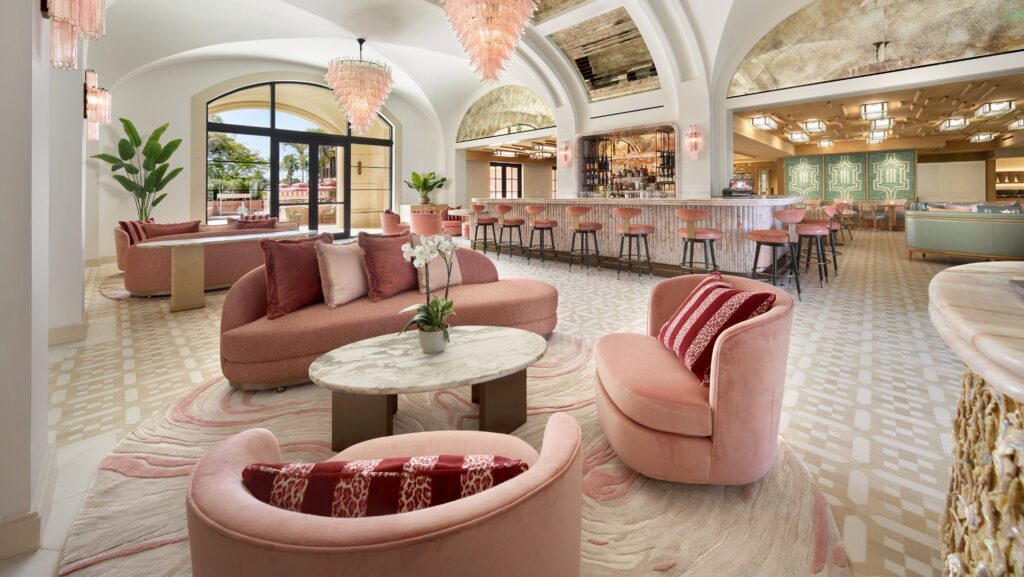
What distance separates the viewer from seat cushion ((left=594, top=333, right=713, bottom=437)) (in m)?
1.82

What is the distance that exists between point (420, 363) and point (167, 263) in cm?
521

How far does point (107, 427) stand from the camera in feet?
8.35

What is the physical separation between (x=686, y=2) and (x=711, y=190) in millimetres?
3049

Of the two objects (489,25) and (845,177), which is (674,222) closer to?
(489,25)

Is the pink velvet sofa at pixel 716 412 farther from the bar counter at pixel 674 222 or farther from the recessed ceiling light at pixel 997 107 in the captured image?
the recessed ceiling light at pixel 997 107

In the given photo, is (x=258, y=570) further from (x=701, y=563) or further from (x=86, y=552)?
(x=86, y=552)

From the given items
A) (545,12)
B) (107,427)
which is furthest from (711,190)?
(107,427)

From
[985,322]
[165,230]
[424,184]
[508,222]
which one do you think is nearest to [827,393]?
[985,322]

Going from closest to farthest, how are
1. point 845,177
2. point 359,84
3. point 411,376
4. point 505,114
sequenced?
point 411,376 < point 359,84 < point 505,114 < point 845,177

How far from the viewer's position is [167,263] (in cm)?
579

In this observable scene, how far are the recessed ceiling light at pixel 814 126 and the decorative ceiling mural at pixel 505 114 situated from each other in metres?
7.23

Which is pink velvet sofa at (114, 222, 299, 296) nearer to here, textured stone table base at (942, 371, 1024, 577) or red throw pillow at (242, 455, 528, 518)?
red throw pillow at (242, 455, 528, 518)

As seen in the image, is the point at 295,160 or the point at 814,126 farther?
the point at 814,126

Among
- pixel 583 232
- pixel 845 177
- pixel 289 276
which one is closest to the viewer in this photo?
pixel 289 276
